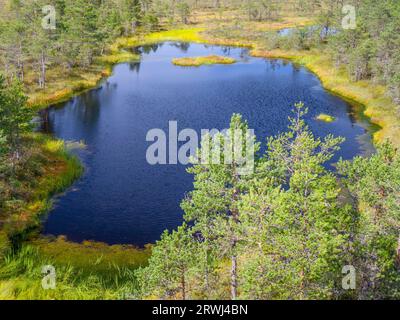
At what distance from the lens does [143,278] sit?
101 ft

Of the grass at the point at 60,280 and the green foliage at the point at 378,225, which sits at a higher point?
the green foliage at the point at 378,225

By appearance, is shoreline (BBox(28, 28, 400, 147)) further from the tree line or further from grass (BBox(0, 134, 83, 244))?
the tree line

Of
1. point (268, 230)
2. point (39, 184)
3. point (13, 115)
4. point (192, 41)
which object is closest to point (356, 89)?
point (39, 184)

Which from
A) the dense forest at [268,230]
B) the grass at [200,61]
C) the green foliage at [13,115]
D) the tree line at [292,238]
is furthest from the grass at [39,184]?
the grass at [200,61]

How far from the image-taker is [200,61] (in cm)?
13525

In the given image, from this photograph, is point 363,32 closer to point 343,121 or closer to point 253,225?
point 343,121

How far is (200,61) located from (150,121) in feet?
185

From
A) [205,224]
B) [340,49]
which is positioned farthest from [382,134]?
[205,224]

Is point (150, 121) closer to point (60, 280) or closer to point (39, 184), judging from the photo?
point (39, 184)

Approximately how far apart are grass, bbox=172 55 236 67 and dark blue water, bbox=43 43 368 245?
10.2 feet

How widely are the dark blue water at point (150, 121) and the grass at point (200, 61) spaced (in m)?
3.11

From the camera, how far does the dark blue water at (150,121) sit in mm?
53125

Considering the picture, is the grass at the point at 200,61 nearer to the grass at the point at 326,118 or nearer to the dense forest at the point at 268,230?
the grass at the point at 326,118
